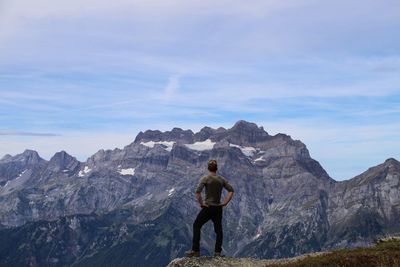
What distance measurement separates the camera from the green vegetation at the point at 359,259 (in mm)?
26516

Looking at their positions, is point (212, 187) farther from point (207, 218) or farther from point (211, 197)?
point (207, 218)

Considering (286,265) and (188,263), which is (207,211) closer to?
(188,263)

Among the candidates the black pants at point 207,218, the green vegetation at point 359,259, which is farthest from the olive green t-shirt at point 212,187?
the green vegetation at point 359,259

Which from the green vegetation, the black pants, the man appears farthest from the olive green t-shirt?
the green vegetation

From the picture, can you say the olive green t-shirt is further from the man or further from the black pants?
the black pants

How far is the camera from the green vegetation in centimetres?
2652

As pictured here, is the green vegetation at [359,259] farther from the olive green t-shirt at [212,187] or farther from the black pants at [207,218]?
the olive green t-shirt at [212,187]

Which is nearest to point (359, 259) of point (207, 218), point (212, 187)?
point (207, 218)

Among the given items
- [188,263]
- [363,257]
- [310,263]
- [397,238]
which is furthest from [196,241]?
[397,238]

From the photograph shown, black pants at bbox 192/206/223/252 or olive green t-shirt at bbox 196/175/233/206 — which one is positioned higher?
olive green t-shirt at bbox 196/175/233/206

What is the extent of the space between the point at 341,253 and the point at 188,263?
300 inches

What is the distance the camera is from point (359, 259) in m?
27.1

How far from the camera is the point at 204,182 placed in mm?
27984

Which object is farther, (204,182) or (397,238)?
(397,238)
